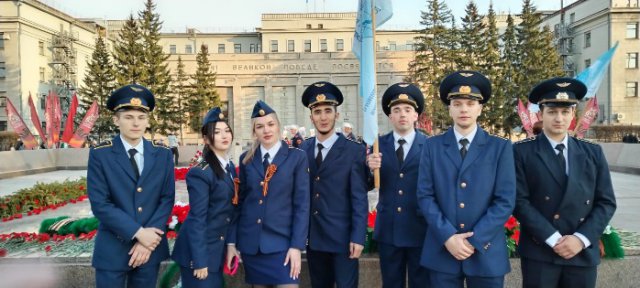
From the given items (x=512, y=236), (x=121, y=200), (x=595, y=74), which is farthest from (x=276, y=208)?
(x=595, y=74)

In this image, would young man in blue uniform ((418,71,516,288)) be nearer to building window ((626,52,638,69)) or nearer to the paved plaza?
the paved plaza

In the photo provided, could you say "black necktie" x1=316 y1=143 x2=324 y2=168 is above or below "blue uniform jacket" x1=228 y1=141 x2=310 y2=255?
above

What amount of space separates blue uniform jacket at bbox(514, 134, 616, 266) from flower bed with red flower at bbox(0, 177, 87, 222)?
7.24m

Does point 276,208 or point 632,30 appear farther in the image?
point 632,30

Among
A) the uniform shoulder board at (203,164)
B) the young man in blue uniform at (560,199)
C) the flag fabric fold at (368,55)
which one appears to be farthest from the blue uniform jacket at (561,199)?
the uniform shoulder board at (203,164)

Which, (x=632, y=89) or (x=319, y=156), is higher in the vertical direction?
(x=632, y=89)

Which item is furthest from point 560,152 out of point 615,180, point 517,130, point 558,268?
point 517,130

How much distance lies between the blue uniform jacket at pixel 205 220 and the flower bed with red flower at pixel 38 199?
17.9ft

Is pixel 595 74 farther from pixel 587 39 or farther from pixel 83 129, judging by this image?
pixel 587 39

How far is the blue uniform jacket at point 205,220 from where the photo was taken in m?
3.07

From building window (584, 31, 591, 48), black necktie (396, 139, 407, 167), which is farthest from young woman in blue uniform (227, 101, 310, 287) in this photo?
building window (584, 31, 591, 48)

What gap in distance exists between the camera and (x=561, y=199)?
124 inches

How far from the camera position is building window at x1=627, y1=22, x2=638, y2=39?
39.8 m

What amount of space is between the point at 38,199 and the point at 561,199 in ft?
27.3
